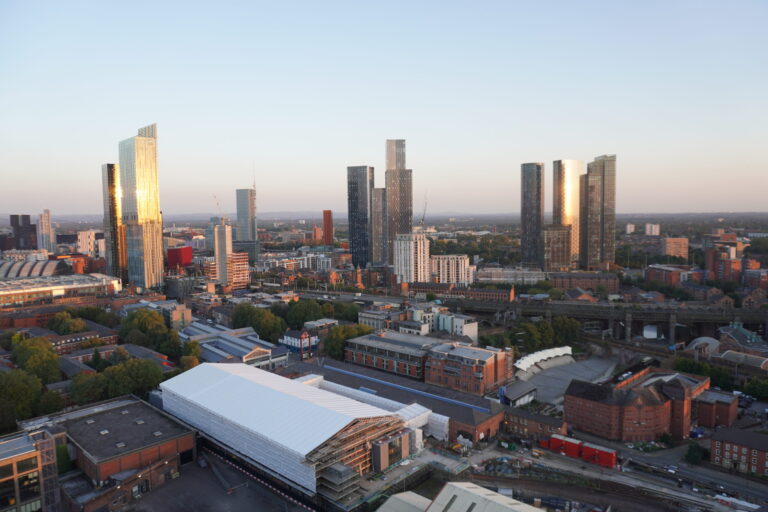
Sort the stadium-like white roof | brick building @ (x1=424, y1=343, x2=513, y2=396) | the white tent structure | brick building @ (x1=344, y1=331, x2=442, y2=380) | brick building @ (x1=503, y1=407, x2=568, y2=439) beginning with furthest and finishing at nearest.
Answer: brick building @ (x1=344, y1=331, x2=442, y2=380) < brick building @ (x1=424, y1=343, x2=513, y2=396) < brick building @ (x1=503, y1=407, x2=568, y2=439) < the stadium-like white roof < the white tent structure

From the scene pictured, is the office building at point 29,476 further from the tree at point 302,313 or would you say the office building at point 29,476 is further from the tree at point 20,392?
the tree at point 302,313

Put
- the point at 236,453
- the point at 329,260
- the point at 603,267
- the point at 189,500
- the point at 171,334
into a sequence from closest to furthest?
1. the point at 189,500
2. the point at 236,453
3. the point at 171,334
4. the point at 603,267
5. the point at 329,260

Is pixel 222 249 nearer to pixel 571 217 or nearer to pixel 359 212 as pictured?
pixel 359 212

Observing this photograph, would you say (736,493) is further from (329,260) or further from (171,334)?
(329,260)

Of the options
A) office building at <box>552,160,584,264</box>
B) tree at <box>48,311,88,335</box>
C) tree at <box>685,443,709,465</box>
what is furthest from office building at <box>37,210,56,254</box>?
tree at <box>685,443,709,465</box>

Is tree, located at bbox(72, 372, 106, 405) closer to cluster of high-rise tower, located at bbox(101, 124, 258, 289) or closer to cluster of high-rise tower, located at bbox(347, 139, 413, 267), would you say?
cluster of high-rise tower, located at bbox(101, 124, 258, 289)

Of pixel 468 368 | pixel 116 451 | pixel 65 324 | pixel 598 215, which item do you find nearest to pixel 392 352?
pixel 468 368

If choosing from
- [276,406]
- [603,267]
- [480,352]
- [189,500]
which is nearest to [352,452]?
[276,406]
